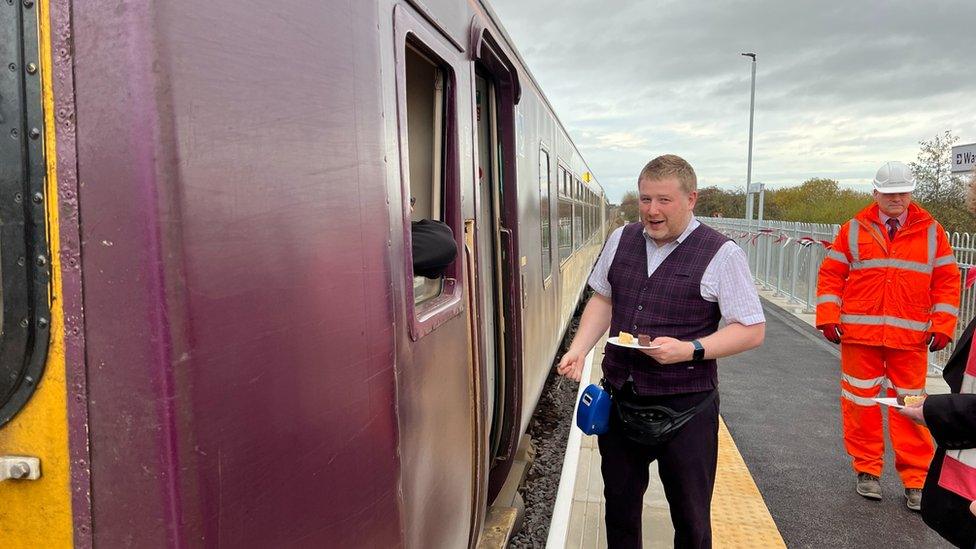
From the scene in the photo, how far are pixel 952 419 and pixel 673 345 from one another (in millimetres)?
887

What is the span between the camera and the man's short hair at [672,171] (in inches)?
101

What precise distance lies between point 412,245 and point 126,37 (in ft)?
3.18

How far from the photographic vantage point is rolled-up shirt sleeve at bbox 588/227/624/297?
2.94 m

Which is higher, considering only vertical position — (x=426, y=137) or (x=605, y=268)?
(x=426, y=137)

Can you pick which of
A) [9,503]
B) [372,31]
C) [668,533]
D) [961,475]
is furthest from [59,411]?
[668,533]

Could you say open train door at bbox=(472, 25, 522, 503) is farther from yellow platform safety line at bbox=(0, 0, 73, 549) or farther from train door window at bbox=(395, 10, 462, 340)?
yellow platform safety line at bbox=(0, 0, 73, 549)

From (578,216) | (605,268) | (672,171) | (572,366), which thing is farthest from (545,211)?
(578,216)

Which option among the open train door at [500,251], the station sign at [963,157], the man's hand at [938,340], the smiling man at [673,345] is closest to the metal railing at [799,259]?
the station sign at [963,157]

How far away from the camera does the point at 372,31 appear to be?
158cm

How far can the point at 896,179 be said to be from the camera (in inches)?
150

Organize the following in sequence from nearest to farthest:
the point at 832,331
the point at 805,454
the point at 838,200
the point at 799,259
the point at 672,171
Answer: the point at 672,171 → the point at 832,331 → the point at 805,454 → the point at 799,259 → the point at 838,200

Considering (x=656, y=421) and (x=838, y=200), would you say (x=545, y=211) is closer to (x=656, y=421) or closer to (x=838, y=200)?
(x=656, y=421)

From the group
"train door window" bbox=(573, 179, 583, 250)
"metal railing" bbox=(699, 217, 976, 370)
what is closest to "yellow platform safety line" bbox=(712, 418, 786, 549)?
"metal railing" bbox=(699, 217, 976, 370)

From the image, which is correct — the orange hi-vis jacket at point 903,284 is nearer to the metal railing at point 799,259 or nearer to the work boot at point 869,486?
the work boot at point 869,486
